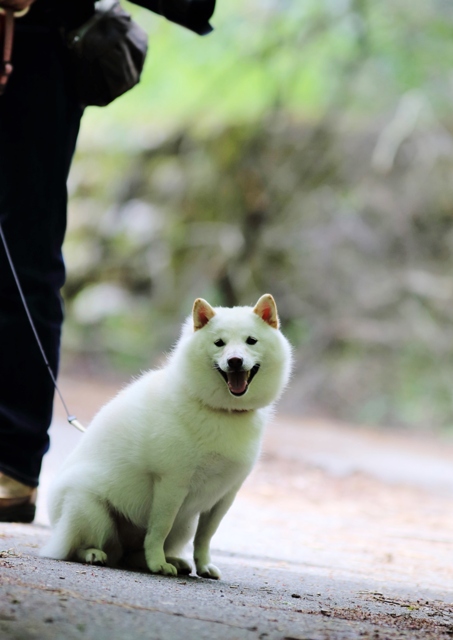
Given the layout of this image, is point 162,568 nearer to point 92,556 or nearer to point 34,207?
point 92,556

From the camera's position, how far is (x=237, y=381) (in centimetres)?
267

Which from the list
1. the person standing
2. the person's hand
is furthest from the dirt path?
the person's hand

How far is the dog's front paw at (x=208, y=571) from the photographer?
2729 mm

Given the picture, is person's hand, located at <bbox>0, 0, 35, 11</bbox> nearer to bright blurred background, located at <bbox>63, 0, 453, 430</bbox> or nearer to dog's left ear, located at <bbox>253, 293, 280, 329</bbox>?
dog's left ear, located at <bbox>253, 293, 280, 329</bbox>

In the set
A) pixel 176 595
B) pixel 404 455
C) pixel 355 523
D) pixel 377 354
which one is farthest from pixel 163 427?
pixel 377 354

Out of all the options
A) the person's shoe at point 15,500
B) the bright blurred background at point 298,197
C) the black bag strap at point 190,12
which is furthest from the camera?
the bright blurred background at point 298,197

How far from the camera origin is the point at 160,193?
1049 centimetres

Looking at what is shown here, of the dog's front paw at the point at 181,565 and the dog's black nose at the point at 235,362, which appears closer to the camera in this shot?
the dog's black nose at the point at 235,362

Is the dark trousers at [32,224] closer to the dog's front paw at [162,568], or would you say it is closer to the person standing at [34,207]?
the person standing at [34,207]

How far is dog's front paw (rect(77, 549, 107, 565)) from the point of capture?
104 inches

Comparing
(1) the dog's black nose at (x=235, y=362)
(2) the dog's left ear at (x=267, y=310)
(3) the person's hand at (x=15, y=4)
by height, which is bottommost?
(1) the dog's black nose at (x=235, y=362)

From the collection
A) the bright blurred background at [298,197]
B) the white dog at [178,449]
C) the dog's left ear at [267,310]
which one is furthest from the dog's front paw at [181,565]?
the bright blurred background at [298,197]

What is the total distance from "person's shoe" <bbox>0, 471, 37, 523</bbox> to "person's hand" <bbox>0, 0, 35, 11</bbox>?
5.46 feet

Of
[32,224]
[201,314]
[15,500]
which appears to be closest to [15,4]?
[32,224]
